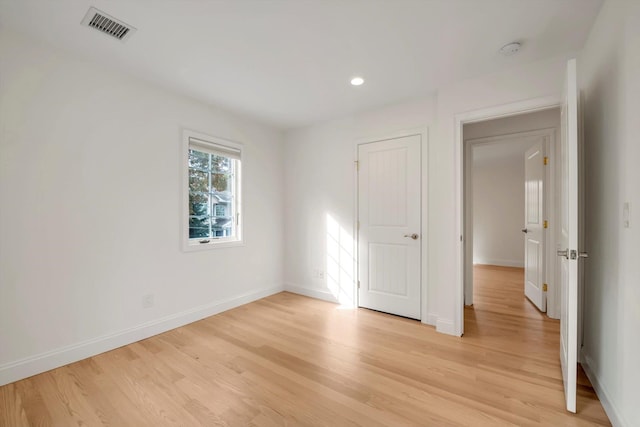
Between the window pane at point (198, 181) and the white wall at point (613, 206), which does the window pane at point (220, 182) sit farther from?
the white wall at point (613, 206)

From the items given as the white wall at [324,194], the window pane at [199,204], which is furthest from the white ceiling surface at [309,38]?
the window pane at [199,204]

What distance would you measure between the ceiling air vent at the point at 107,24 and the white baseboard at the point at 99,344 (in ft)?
7.98

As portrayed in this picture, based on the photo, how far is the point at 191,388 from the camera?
1907 mm

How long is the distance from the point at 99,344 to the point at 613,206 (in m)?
3.89

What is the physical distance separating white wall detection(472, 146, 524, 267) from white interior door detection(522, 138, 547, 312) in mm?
2528

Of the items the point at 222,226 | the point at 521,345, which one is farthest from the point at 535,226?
the point at 222,226

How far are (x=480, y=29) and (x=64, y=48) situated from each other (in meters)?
3.15

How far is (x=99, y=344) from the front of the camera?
2369 mm

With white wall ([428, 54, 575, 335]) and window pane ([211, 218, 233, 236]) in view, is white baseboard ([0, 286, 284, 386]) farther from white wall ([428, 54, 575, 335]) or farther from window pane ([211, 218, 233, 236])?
white wall ([428, 54, 575, 335])

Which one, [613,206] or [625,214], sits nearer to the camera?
[625,214]

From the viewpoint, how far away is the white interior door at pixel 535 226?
11.0ft

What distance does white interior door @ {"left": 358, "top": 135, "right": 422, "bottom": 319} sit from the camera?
3111mm

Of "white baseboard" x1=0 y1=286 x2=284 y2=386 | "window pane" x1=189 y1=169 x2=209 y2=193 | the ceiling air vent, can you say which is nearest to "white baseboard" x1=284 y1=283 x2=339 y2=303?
"white baseboard" x1=0 y1=286 x2=284 y2=386

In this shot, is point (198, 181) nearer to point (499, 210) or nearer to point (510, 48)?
point (510, 48)
